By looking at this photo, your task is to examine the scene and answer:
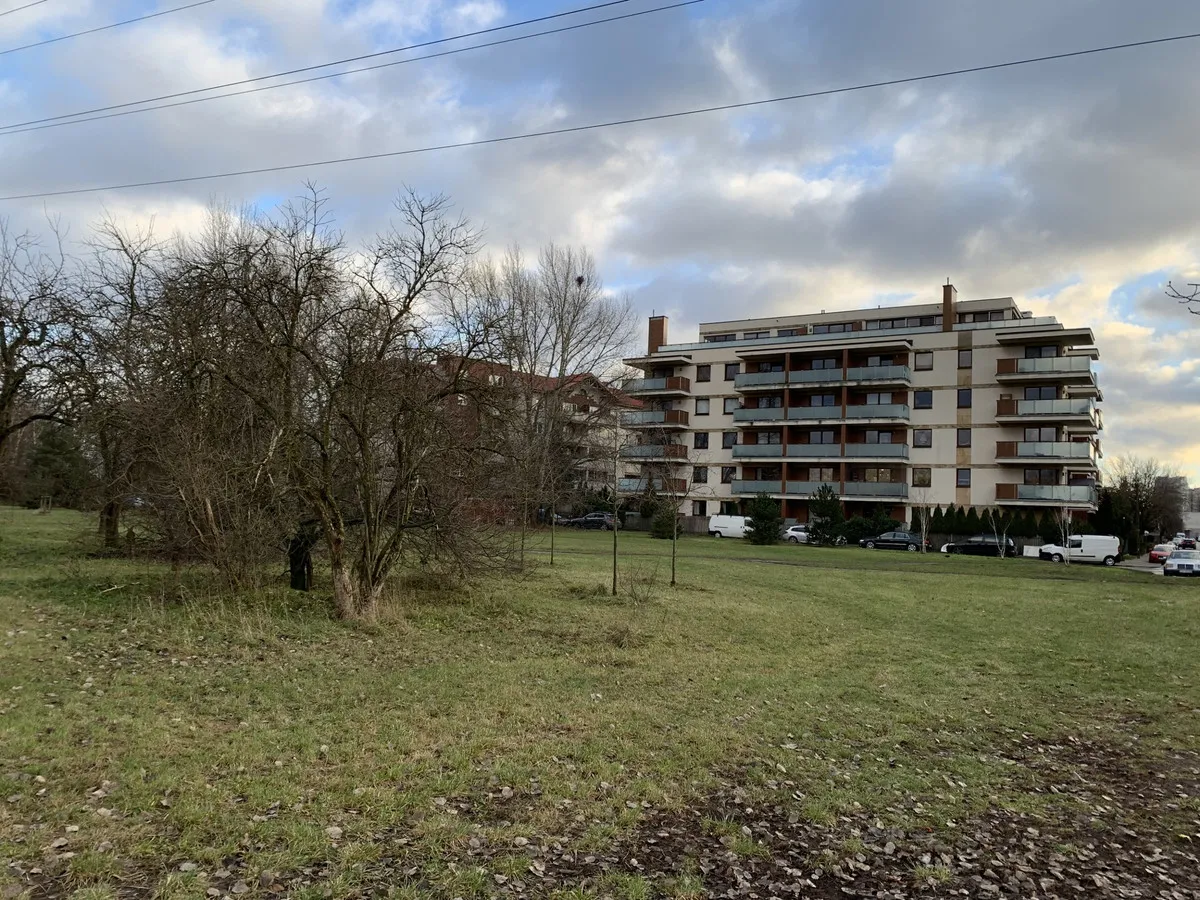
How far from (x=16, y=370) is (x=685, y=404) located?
51946 mm

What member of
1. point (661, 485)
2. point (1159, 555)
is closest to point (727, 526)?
point (661, 485)

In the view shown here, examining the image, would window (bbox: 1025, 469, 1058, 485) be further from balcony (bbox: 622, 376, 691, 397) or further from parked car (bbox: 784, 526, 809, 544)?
balcony (bbox: 622, 376, 691, 397)

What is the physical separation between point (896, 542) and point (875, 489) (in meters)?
6.63

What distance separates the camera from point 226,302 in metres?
10.3

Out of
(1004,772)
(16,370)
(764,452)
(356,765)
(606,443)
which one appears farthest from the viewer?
(764,452)

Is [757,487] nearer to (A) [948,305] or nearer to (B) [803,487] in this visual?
(B) [803,487]

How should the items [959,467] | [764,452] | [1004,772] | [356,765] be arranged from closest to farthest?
[356,765] → [1004,772] → [959,467] → [764,452]

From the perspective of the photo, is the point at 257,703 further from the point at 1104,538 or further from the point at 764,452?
the point at 764,452

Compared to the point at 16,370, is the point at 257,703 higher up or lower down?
lower down

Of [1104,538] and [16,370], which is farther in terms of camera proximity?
[1104,538]

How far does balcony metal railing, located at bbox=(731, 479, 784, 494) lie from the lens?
5847cm

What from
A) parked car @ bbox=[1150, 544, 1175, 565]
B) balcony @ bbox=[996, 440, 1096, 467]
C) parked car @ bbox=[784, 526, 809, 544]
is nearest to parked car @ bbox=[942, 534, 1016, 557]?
balcony @ bbox=[996, 440, 1096, 467]

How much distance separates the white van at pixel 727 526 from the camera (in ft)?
176

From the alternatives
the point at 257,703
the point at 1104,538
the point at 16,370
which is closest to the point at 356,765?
the point at 257,703
